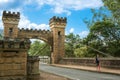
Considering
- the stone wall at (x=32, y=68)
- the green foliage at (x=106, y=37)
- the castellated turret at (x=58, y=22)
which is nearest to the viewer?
the stone wall at (x=32, y=68)

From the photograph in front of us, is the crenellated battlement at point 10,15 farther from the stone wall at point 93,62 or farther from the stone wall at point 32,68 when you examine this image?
the stone wall at point 32,68

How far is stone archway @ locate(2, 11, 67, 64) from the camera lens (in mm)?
42844

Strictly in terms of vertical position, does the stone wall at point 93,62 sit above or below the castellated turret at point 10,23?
below

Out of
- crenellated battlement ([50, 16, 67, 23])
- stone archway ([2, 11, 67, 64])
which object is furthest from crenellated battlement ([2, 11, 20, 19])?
crenellated battlement ([50, 16, 67, 23])

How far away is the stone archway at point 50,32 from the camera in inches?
1687

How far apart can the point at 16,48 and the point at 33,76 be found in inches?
102

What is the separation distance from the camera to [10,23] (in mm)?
43062

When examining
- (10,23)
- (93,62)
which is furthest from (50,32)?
(93,62)

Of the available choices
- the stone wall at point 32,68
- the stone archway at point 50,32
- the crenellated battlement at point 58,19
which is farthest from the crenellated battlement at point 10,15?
the stone wall at point 32,68

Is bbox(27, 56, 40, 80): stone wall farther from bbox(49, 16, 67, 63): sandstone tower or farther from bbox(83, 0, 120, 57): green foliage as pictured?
bbox(49, 16, 67, 63): sandstone tower

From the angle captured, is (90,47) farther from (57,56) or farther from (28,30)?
(28,30)

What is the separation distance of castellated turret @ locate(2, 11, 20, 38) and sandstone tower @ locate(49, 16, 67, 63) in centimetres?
700

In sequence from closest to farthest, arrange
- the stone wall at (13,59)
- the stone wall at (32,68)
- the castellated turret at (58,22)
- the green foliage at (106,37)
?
1. the stone wall at (13,59)
2. the stone wall at (32,68)
3. the green foliage at (106,37)
4. the castellated turret at (58,22)

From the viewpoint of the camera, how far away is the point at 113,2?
27.6 metres
